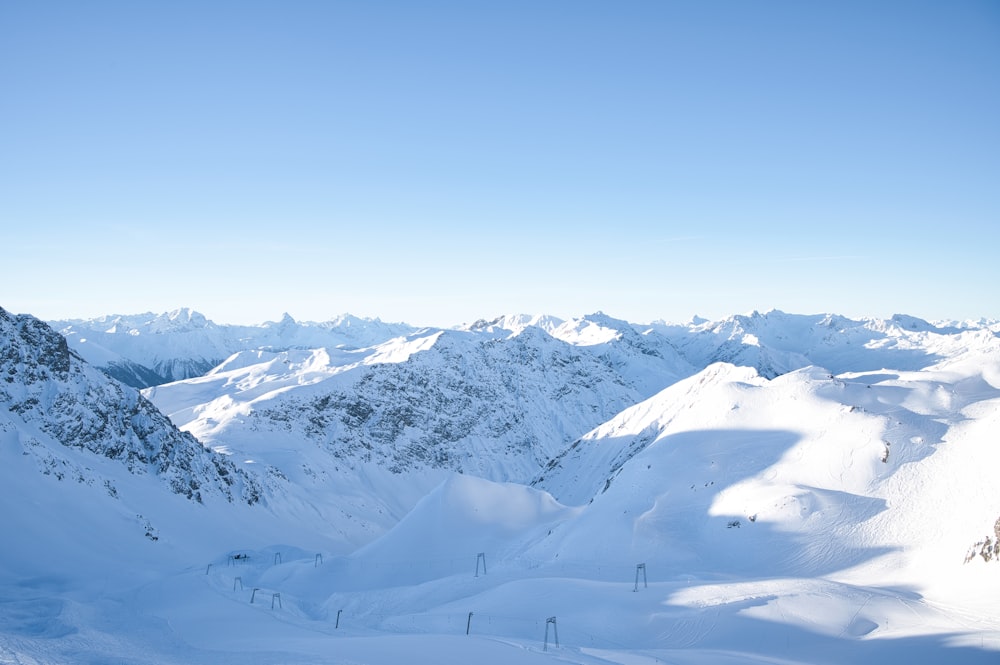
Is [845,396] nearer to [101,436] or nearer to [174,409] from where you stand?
[101,436]

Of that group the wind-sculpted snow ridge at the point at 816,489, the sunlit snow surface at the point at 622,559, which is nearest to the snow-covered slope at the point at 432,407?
the sunlit snow surface at the point at 622,559

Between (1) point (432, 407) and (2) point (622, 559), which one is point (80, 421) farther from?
(1) point (432, 407)

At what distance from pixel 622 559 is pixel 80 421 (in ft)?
175

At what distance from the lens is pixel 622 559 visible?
120 ft

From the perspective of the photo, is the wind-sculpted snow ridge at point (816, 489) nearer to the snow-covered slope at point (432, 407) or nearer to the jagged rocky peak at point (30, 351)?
the jagged rocky peak at point (30, 351)

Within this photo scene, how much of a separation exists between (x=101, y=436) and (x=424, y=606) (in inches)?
1767

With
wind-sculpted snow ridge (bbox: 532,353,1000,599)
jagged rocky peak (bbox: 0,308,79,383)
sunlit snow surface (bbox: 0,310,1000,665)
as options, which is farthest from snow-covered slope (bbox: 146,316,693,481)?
wind-sculpted snow ridge (bbox: 532,353,1000,599)

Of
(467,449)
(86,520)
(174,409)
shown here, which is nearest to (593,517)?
(86,520)

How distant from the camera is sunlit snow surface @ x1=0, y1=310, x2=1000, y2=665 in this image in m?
21.5

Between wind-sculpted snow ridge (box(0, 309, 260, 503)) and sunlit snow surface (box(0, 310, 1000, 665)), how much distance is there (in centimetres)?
156

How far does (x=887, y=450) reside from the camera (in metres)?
38.4

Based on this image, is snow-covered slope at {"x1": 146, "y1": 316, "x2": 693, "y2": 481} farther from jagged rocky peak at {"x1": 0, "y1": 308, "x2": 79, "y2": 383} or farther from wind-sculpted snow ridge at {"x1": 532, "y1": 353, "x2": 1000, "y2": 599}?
wind-sculpted snow ridge at {"x1": 532, "y1": 353, "x2": 1000, "y2": 599}

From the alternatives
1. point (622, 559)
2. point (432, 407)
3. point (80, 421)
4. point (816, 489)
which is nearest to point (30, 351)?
point (80, 421)

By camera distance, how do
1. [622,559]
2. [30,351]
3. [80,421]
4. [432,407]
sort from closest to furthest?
[622,559] < [30,351] < [80,421] < [432,407]
